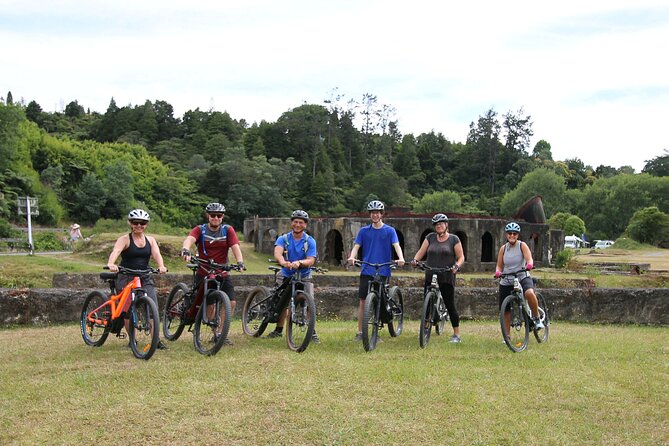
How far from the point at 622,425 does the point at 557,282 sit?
35.8 feet

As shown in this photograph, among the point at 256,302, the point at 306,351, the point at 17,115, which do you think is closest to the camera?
the point at 306,351

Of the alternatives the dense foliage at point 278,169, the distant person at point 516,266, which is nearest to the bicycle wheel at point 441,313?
the distant person at point 516,266

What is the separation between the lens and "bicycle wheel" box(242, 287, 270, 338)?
25.7 ft

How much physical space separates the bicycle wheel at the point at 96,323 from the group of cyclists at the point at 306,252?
16.1 inches

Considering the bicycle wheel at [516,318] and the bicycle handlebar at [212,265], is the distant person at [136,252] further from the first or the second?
the bicycle wheel at [516,318]

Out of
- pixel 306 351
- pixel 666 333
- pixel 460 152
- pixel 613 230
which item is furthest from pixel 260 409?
pixel 460 152

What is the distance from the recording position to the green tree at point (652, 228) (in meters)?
52.5

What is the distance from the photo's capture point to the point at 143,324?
262 inches

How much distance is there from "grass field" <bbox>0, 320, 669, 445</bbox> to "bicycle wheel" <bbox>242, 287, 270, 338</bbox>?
18.2 inches

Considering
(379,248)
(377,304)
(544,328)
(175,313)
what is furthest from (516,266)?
(175,313)

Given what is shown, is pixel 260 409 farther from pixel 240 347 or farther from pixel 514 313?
pixel 514 313

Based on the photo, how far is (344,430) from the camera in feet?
14.2

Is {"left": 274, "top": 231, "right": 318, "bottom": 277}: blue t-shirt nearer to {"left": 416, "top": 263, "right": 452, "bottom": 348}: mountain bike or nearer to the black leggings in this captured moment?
{"left": 416, "top": 263, "right": 452, "bottom": 348}: mountain bike

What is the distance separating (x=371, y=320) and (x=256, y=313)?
1.46 meters
